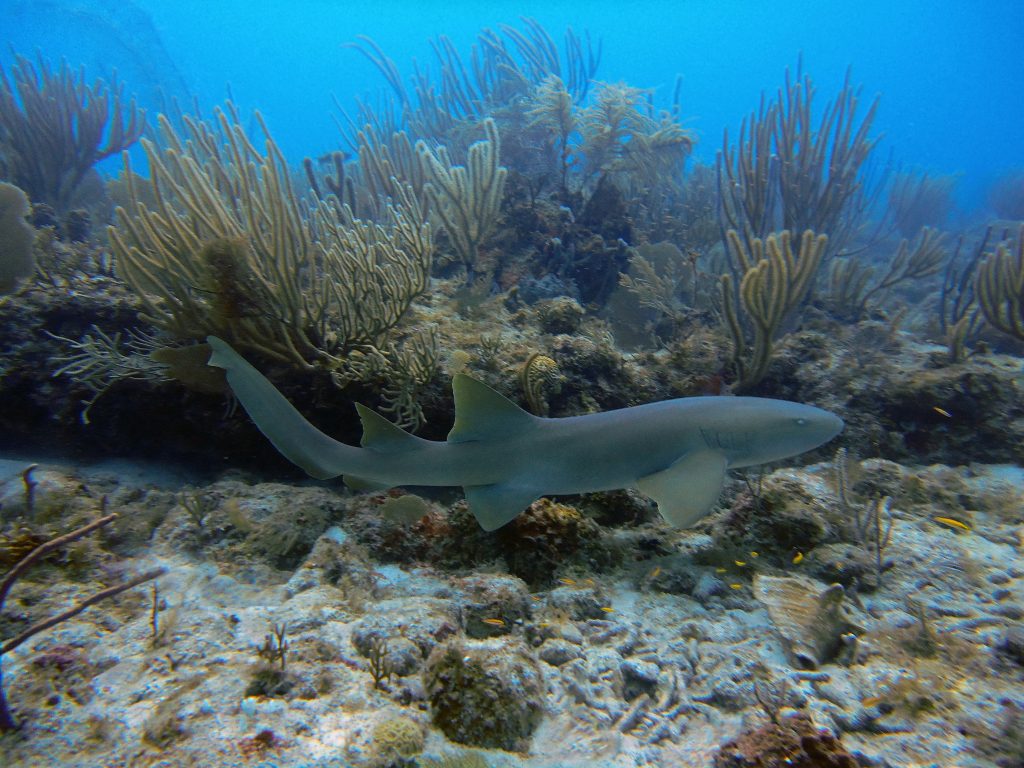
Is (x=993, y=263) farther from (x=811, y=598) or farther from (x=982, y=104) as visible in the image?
(x=982, y=104)

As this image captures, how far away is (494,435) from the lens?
2.69 meters

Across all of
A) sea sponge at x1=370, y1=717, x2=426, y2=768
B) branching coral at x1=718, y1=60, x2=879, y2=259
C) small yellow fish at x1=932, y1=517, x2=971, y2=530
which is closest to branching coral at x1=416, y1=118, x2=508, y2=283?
branching coral at x1=718, y1=60, x2=879, y2=259

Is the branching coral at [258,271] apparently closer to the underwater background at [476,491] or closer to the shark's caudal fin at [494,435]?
the underwater background at [476,491]

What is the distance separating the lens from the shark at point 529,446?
2.64 metres

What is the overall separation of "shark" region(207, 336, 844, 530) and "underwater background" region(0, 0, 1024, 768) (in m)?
0.03

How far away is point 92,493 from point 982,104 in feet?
547

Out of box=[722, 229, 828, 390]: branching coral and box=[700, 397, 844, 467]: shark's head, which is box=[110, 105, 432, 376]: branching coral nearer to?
box=[700, 397, 844, 467]: shark's head

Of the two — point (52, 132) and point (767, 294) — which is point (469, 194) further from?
point (52, 132)

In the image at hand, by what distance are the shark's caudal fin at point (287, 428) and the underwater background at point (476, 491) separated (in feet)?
0.06

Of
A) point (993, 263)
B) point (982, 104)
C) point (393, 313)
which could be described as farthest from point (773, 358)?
point (982, 104)

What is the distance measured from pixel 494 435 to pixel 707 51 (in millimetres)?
174194

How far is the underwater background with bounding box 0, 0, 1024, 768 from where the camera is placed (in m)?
1.89

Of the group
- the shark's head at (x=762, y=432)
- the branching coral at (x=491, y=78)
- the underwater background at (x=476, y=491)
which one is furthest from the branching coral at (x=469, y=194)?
the branching coral at (x=491, y=78)

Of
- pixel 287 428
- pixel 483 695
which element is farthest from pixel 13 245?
pixel 483 695
